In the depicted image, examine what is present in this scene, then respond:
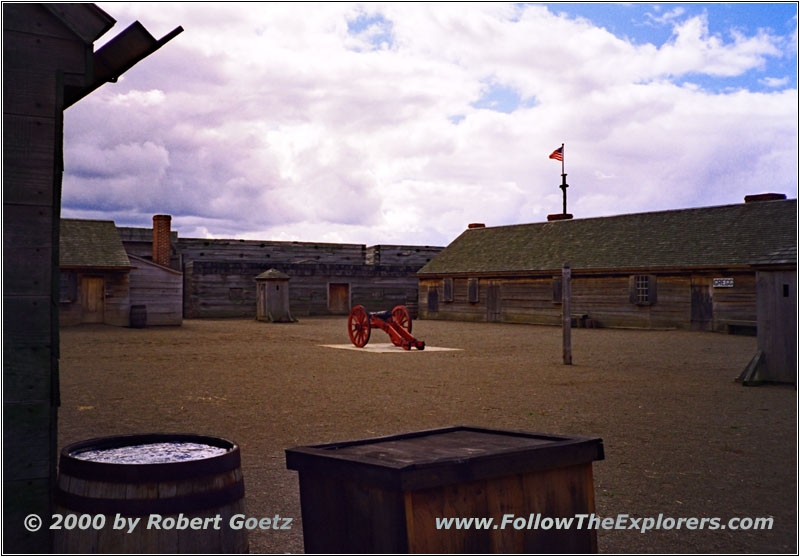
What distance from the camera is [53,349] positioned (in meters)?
3.66

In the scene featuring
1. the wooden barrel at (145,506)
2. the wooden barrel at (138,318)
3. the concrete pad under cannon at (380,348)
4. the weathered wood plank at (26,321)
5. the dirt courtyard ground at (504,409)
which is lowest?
the dirt courtyard ground at (504,409)

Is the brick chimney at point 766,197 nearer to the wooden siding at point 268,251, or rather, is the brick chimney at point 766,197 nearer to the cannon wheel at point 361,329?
the cannon wheel at point 361,329

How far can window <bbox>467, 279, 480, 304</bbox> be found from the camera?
31.6m

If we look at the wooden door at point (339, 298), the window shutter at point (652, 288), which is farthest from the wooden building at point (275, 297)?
the window shutter at point (652, 288)

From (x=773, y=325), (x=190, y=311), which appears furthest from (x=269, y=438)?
(x=190, y=311)

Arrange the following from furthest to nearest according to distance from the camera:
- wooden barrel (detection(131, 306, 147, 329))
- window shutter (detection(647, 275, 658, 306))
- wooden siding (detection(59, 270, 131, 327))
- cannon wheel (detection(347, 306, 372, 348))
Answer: window shutter (detection(647, 275, 658, 306))
wooden siding (detection(59, 270, 131, 327))
wooden barrel (detection(131, 306, 147, 329))
cannon wheel (detection(347, 306, 372, 348))

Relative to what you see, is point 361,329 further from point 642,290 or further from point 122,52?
point 122,52

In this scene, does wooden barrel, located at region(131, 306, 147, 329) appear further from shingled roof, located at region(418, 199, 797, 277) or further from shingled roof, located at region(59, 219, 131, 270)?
shingled roof, located at region(418, 199, 797, 277)

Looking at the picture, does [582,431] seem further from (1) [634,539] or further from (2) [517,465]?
(2) [517,465]

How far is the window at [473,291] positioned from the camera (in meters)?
31.6

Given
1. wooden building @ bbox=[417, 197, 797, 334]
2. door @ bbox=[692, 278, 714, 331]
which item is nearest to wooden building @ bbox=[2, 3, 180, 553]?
wooden building @ bbox=[417, 197, 797, 334]

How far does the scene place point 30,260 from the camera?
11.9 ft

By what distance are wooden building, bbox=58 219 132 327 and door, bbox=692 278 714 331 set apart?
18335mm

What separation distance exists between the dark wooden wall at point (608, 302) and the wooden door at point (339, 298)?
15.9ft
